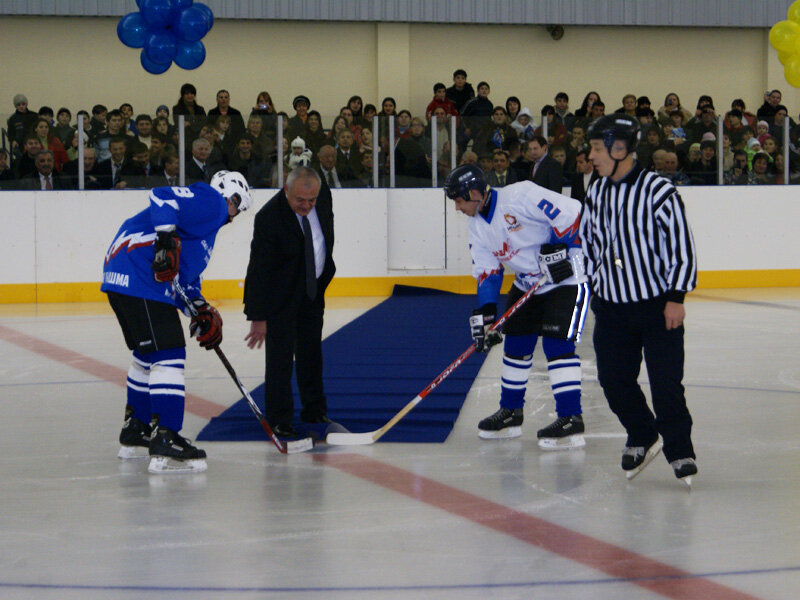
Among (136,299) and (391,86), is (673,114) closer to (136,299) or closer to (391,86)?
(391,86)

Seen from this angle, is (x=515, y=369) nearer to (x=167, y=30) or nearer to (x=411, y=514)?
(x=411, y=514)

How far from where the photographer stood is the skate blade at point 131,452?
4.55 m

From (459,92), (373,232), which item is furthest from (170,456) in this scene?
(459,92)

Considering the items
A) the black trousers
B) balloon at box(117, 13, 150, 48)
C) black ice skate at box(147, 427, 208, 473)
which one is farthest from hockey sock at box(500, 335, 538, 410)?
balloon at box(117, 13, 150, 48)

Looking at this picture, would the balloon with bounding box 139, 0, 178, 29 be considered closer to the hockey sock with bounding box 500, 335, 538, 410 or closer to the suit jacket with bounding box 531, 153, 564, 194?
the suit jacket with bounding box 531, 153, 564, 194

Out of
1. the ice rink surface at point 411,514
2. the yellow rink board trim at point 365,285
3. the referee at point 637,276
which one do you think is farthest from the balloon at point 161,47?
the referee at point 637,276

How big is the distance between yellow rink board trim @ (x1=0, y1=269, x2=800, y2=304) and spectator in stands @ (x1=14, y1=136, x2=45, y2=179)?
1.03 m

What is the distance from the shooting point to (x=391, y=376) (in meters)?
6.27

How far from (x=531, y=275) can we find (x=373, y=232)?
21.9ft

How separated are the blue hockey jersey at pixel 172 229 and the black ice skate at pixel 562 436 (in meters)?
1.50

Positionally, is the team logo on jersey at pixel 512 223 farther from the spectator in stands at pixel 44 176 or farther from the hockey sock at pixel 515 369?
the spectator in stands at pixel 44 176

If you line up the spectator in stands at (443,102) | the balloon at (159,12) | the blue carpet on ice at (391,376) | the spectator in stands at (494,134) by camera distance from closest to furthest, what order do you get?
the blue carpet on ice at (391,376) → the balloon at (159,12) → the spectator in stands at (494,134) → the spectator in stands at (443,102)

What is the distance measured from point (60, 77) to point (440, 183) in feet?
17.9

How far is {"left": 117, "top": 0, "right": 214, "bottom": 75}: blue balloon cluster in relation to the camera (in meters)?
10.5
